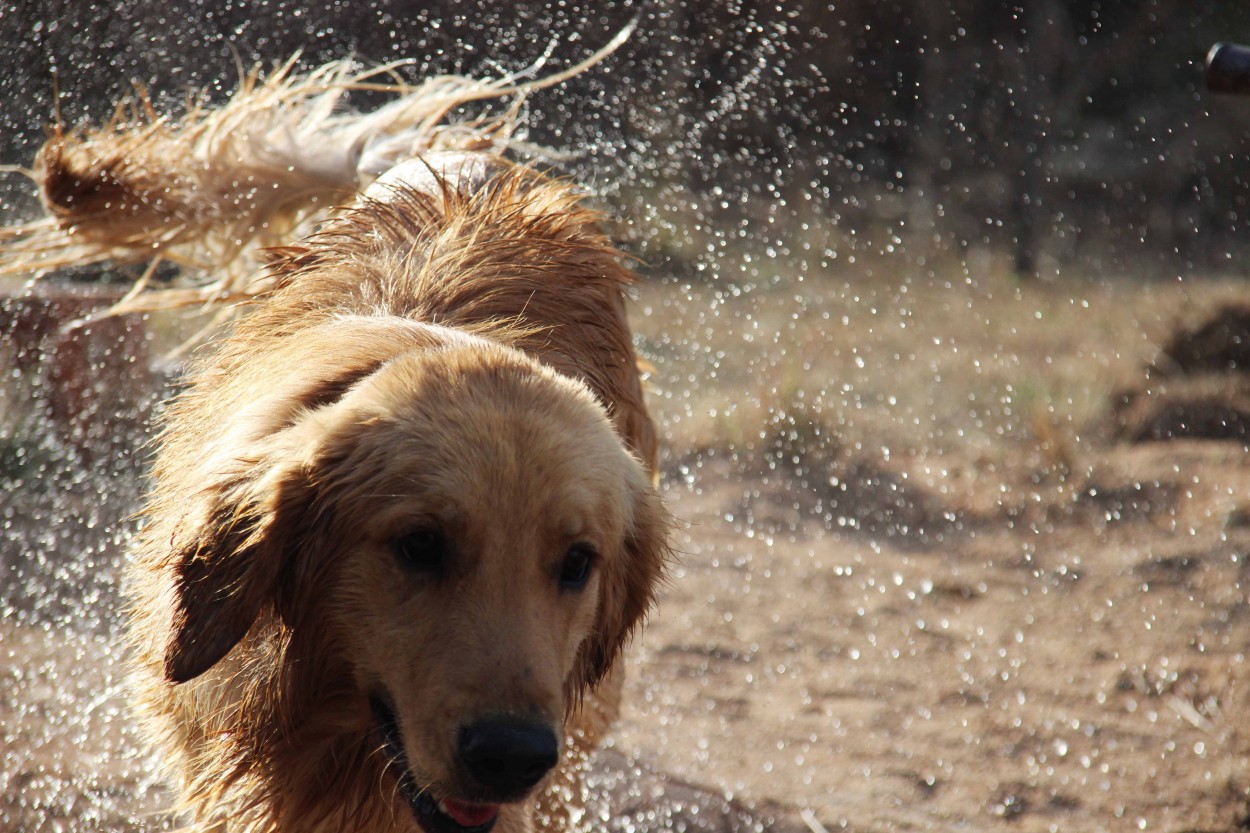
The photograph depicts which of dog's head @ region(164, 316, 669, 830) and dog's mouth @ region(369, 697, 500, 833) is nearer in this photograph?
dog's head @ region(164, 316, 669, 830)

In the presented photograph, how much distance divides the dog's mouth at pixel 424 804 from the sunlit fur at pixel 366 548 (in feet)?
0.23

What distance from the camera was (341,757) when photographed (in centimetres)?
268

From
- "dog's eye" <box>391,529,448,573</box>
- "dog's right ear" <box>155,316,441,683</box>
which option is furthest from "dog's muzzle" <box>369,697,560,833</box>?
"dog's right ear" <box>155,316,441,683</box>

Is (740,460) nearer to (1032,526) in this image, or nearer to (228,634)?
(1032,526)

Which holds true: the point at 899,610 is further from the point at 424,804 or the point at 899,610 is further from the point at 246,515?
the point at 246,515

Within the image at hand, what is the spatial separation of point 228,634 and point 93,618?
8.63ft

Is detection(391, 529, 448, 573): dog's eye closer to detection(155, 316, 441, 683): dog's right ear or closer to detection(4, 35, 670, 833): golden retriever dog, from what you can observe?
detection(4, 35, 670, 833): golden retriever dog

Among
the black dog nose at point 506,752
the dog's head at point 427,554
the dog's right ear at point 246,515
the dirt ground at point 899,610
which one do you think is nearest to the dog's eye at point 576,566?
the dog's head at point 427,554

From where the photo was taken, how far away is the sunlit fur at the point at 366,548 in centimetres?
235

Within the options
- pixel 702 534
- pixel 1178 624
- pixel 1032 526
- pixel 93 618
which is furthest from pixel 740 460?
pixel 93 618

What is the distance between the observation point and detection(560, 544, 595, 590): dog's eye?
252cm

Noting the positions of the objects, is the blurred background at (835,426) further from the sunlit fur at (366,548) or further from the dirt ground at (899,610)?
the sunlit fur at (366,548)

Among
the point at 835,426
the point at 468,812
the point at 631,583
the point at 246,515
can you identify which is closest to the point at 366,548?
the point at 246,515

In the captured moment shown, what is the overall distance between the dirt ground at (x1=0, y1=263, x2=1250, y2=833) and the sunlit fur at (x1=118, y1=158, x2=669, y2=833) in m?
1.17
